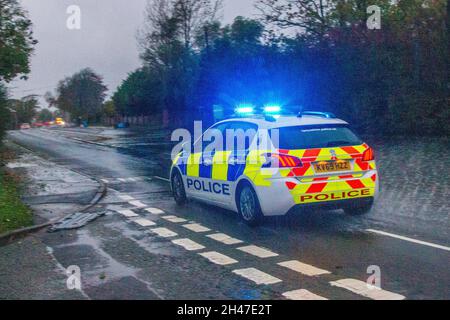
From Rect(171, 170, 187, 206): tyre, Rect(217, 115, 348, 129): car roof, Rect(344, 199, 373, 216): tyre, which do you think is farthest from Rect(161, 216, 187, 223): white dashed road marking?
Rect(344, 199, 373, 216): tyre

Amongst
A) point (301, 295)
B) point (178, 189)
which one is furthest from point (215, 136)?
point (301, 295)

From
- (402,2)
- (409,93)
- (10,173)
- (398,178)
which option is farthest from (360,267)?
(402,2)

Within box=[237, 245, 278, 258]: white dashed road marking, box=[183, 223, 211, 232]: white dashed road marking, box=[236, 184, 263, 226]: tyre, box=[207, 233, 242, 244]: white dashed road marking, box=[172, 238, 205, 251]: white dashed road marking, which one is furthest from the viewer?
box=[183, 223, 211, 232]: white dashed road marking

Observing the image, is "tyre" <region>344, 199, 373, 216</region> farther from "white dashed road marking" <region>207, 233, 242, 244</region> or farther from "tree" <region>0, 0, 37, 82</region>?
"tree" <region>0, 0, 37, 82</region>

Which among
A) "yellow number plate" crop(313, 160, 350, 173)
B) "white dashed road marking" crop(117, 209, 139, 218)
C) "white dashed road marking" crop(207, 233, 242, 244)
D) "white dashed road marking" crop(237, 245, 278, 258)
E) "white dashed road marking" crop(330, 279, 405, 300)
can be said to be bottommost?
"white dashed road marking" crop(117, 209, 139, 218)

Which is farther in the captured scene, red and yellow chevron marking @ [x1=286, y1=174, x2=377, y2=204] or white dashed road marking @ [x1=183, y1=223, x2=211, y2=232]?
white dashed road marking @ [x1=183, y1=223, x2=211, y2=232]

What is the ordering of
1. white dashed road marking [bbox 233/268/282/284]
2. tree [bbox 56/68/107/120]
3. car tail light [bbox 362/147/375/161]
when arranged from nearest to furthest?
white dashed road marking [bbox 233/268/282/284] → car tail light [bbox 362/147/375/161] → tree [bbox 56/68/107/120]

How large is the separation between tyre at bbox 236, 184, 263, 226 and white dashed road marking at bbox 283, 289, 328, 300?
269cm

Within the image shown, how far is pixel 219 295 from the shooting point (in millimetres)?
5020

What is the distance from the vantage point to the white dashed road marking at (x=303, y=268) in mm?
5625

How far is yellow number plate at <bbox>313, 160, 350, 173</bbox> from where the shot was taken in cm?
753

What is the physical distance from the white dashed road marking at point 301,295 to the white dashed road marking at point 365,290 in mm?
354

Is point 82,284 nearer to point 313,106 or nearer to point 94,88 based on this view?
point 313,106

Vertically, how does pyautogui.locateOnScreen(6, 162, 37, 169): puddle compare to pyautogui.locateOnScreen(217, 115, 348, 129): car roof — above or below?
below
